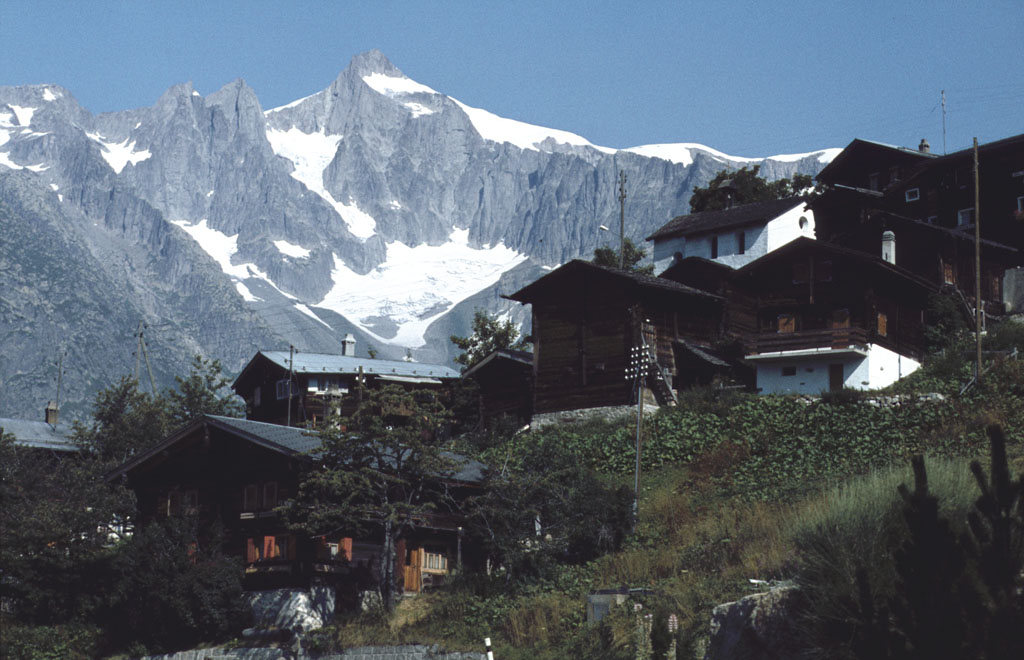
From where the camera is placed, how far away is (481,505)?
124ft

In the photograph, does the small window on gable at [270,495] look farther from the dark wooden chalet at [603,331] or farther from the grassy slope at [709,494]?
the dark wooden chalet at [603,331]

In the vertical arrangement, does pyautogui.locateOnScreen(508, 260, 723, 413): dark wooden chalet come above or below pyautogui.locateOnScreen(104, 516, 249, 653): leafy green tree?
above

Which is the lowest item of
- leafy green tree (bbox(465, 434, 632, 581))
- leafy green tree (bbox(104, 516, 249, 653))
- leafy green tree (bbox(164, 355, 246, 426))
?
leafy green tree (bbox(104, 516, 249, 653))

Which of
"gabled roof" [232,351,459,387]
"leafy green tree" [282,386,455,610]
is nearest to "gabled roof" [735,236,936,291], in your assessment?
"leafy green tree" [282,386,455,610]

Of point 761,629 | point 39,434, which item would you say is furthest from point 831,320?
point 39,434

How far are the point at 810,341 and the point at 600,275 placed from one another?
10.7 m

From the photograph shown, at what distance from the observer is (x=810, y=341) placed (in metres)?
56.2

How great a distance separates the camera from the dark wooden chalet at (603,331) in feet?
191

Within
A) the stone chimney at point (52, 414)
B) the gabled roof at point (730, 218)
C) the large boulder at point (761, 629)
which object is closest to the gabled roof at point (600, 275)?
the gabled roof at point (730, 218)

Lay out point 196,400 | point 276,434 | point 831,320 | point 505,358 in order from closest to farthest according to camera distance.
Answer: point 276,434
point 831,320
point 505,358
point 196,400

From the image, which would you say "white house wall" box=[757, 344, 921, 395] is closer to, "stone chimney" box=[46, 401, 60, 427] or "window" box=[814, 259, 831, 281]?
"window" box=[814, 259, 831, 281]

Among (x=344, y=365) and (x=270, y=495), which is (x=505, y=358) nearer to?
(x=270, y=495)

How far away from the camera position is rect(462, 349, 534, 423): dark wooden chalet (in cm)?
6169

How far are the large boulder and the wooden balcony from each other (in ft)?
115
